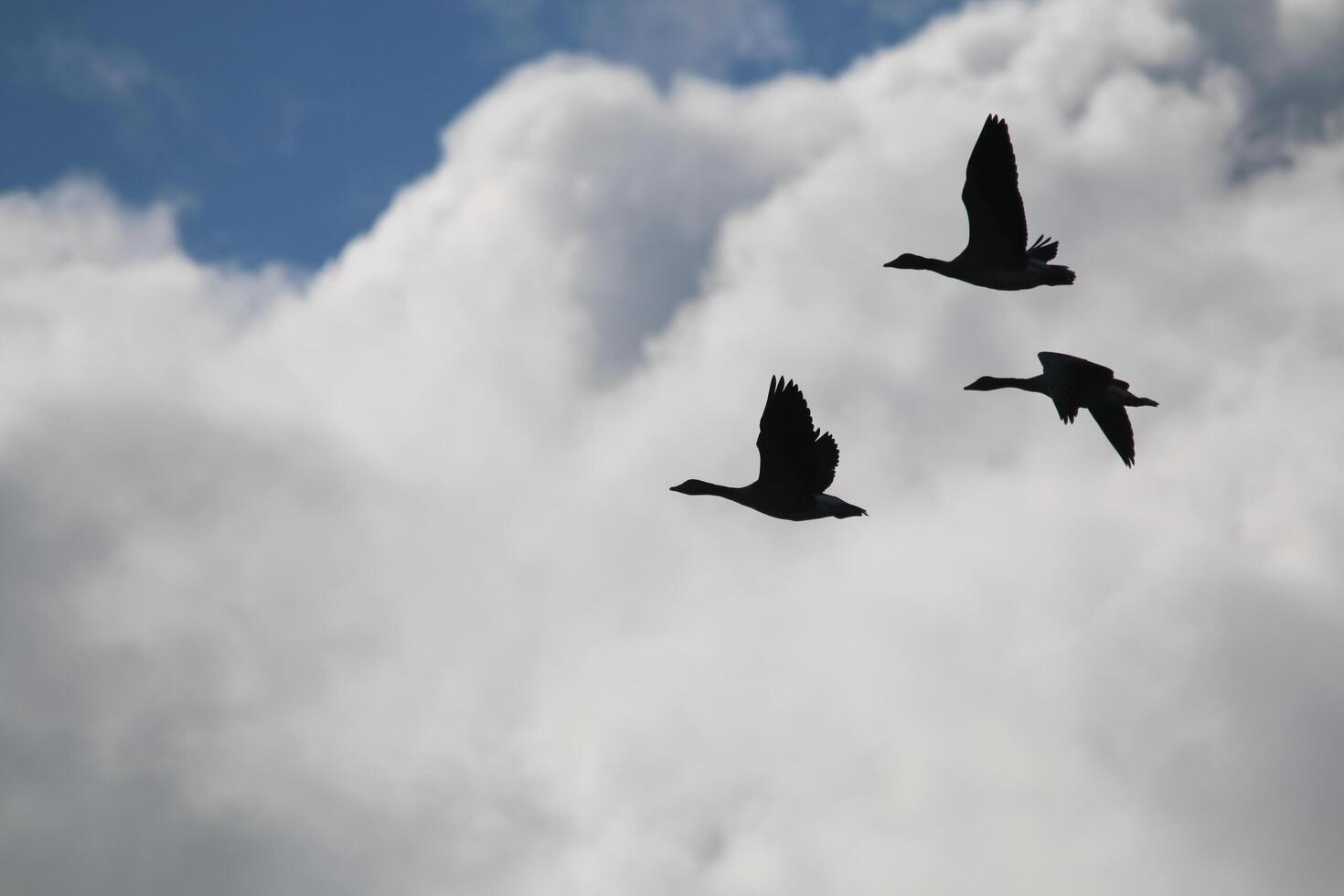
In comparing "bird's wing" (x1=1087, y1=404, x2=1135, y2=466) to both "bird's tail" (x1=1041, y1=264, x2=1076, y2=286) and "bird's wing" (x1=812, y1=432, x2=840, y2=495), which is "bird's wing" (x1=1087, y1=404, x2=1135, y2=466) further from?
"bird's wing" (x1=812, y1=432, x2=840, y2=495)

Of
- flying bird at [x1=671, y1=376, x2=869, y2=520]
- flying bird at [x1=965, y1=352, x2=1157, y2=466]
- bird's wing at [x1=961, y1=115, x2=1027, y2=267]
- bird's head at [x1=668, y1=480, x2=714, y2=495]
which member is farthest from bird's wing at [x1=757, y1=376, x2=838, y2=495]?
bird's wing at [x1=961, y1=115, x2=1027, y2=267]

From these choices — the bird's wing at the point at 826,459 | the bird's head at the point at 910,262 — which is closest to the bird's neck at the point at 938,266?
the bird's head at the point at 910,262

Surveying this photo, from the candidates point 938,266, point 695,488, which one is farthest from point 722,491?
point 938,266

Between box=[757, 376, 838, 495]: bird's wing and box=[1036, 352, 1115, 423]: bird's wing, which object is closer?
box=[757, 376, 838, 495]: bird's wing

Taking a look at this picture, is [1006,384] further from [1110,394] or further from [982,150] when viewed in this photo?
[982,150]

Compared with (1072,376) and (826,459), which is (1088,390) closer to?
(1072,376)

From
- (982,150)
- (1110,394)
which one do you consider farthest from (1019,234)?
(1110,394)

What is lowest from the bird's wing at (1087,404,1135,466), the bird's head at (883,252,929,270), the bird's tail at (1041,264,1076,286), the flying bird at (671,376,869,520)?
the flying bird at (671,376,869,520)

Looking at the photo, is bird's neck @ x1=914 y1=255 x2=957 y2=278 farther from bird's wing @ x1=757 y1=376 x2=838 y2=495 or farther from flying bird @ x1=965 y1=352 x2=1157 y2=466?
bird's wing @ x1=757 y1=376 x2=838 y2=495

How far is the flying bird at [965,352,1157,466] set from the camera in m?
28.6

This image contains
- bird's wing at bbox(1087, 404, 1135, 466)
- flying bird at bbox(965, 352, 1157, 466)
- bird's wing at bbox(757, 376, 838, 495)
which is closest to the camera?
bird's wing at bbox(757, 376, 838, 495)

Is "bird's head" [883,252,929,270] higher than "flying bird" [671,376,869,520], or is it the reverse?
"bird's head" [883,252,929,270]

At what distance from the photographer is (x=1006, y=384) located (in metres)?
33.0

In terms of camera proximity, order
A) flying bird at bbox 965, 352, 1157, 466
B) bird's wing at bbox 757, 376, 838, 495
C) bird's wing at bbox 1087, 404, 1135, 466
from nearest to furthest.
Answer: bird's wing at bbox 757, 376, 838, 495, flying bird at bbox 965, 352, 1157, 466, bird's wing at bbox 1087, 404, 1135, 466
